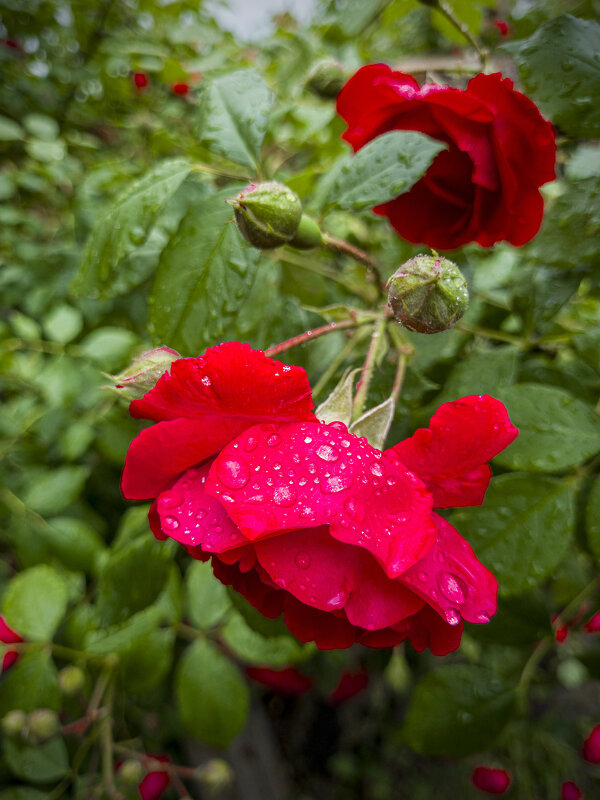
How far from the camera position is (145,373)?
499 millimetres

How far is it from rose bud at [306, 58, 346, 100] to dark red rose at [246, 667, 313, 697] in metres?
1.45

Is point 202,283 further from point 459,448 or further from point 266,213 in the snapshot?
point 459,448

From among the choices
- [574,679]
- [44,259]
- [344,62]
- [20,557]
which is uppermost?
[344,62]

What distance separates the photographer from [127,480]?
1.35 ft

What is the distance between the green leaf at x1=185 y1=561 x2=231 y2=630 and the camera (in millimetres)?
992

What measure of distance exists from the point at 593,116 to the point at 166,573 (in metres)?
0.70

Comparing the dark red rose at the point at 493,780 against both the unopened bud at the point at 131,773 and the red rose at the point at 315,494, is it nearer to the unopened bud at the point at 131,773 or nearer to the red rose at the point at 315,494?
the unopened bud at the point at 131,773

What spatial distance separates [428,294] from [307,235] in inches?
6.6

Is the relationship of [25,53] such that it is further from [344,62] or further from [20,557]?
[20,557]

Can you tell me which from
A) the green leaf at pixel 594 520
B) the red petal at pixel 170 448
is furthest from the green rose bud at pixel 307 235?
the green leaf at pixel 594 520

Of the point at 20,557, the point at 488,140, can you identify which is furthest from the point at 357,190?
the point at 20,557

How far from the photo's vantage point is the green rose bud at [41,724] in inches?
36.7

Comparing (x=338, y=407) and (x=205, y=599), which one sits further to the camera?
(x=205, y=599)

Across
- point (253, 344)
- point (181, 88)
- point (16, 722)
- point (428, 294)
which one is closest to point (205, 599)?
point (16, 722)
